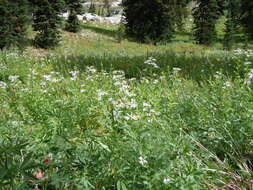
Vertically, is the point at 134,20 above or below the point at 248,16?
below

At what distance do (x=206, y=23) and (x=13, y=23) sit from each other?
68.9 ft

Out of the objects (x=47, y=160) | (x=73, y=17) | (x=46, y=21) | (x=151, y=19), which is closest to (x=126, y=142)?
(x=47, y=160)

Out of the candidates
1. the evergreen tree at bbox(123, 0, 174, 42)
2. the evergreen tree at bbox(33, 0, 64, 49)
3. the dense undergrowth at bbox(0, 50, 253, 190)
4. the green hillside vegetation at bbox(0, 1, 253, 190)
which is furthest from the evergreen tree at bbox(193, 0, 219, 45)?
the dense undergrowth at bbox(0, 50, 253, 190)

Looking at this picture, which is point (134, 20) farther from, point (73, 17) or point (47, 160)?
point (47, 160)

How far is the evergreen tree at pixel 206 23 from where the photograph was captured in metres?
31.1

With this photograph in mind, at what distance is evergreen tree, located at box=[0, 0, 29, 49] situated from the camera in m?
18.7

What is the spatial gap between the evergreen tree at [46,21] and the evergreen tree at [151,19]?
9.95m

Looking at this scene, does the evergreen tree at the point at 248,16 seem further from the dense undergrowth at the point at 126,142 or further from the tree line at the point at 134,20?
the dense undergrowth at the point at 126,142

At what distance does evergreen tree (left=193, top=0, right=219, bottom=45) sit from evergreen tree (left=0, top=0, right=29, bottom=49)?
19033 millimetres

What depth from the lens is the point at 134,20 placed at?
1248 inches

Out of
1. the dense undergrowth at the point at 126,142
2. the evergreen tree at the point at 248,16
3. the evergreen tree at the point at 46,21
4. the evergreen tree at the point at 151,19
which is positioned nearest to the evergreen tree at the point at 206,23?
the evergreen tree at the point at 248,16

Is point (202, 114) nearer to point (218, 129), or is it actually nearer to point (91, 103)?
point (218, 129)

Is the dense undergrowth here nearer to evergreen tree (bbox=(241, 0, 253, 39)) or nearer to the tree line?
the tree line

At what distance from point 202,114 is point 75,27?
2794 cm
